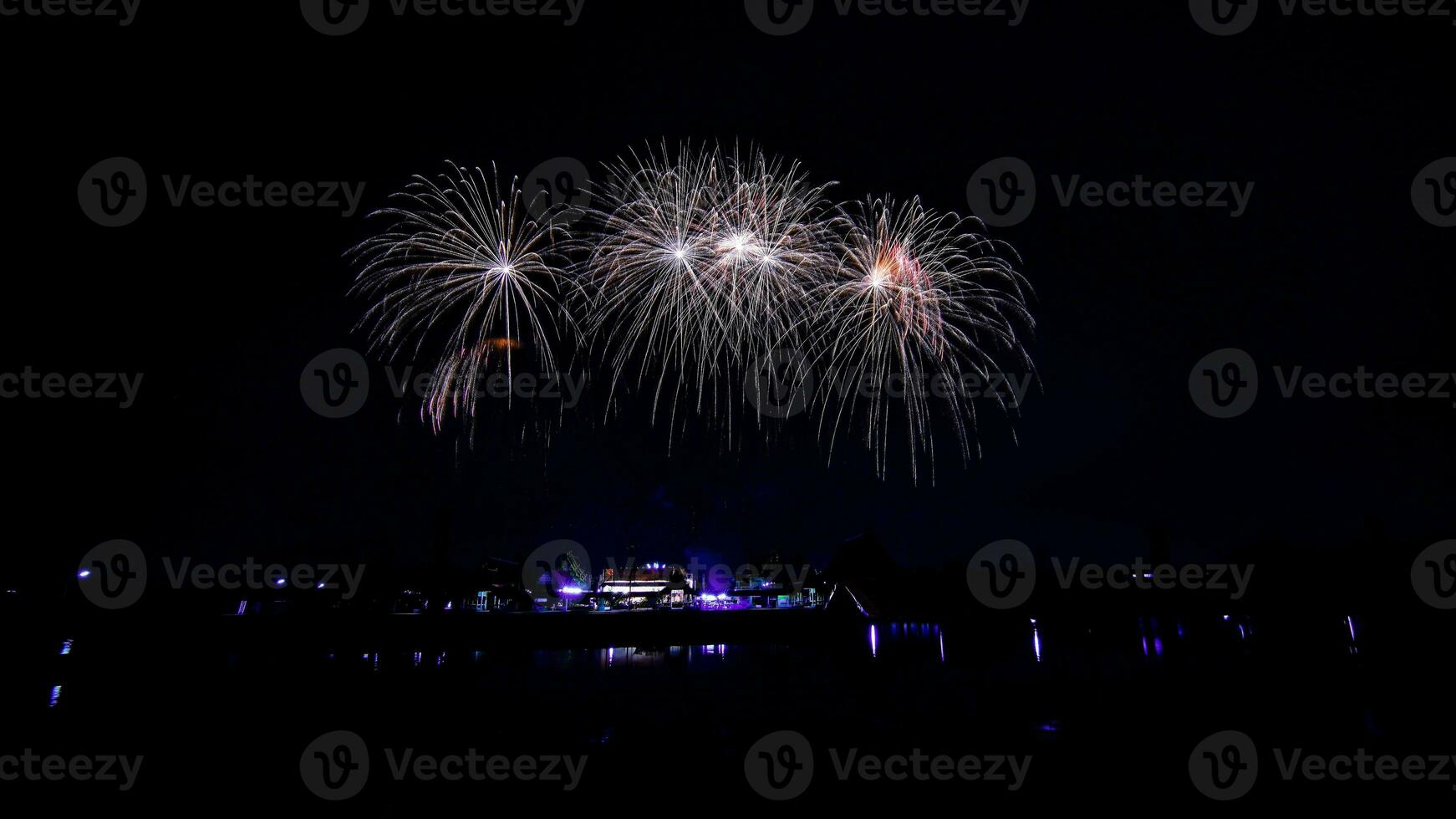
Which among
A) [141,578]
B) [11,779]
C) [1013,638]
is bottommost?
[1013,638]

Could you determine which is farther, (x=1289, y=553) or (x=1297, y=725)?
(x=1289, y=553)

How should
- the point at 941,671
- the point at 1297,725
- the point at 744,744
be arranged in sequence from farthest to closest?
the point at 941,671, the point at 1297,725, the point at 744,744

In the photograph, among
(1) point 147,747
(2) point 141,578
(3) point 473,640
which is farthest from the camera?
(2) point 141,578

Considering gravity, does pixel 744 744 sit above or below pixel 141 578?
below

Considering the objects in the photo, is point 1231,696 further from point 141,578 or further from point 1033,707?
point 141,578

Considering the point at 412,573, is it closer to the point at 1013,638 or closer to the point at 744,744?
the point at 1013,638

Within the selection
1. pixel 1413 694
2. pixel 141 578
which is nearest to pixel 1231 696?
pixel 1413 694

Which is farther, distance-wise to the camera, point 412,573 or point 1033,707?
point 412,573

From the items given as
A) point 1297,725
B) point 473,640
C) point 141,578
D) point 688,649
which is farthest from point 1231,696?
point 141,578

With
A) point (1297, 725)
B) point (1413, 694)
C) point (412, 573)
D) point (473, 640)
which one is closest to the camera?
point (1297, 725)
